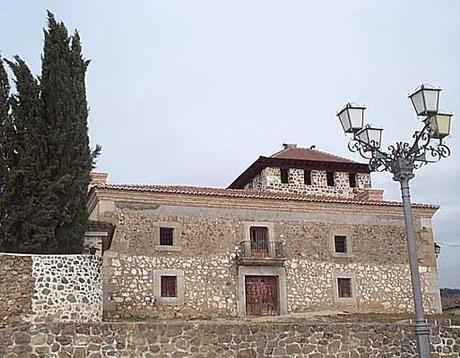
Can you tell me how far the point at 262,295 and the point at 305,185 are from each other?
8886mm

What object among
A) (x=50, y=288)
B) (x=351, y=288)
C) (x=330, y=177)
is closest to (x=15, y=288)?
(x=50, y=288)

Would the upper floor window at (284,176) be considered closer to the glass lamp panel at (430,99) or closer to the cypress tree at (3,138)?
the cypress tree at (3,138)

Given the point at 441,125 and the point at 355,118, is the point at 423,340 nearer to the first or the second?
the point at 441,125

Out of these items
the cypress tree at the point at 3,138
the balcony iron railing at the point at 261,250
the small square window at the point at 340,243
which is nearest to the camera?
the cypress tree at the point at 3,138

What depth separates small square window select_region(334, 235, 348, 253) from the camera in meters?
26.9

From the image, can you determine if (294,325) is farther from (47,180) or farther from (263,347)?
(47,180)

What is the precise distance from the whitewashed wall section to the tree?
0.84 m

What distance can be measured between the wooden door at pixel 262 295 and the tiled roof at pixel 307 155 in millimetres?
9010

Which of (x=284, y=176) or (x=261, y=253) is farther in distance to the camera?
(x=284, y=176)

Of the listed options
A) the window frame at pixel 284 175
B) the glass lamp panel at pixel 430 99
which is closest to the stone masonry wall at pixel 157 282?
the window frame at pixel 284 175

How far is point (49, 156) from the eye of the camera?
15984mm

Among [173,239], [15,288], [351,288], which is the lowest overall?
[15,288]

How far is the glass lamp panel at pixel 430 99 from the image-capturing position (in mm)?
9484

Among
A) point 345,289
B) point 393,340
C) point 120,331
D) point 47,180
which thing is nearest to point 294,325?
point 393,340
